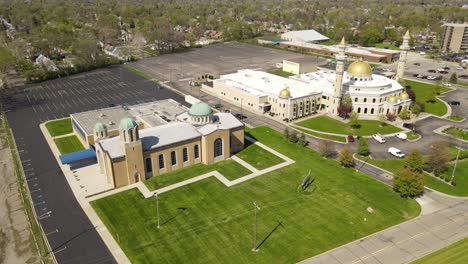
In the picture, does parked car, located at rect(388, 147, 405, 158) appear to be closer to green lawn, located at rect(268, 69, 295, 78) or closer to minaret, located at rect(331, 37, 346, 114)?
minaret, located at rect(331, 37, 346, 114)

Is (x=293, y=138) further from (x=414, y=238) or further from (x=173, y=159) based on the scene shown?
(x=414, y=238)

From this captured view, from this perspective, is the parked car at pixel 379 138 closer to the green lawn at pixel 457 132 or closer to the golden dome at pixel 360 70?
the green lawn at pixel 457 132

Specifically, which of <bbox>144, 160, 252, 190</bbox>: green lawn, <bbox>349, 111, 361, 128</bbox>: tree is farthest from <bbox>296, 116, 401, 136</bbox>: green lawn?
<bbox>144, 160, 252, 190</bbox>: green lawn

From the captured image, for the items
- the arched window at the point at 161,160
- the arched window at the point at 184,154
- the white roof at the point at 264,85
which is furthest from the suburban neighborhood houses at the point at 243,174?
the white roof at the point at 264,85

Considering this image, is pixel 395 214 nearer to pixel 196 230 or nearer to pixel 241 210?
pixel 241 210

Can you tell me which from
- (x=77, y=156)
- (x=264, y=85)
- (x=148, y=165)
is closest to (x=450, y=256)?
(x=148, y=165)

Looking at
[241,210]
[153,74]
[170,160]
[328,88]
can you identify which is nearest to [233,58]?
[153,74]
